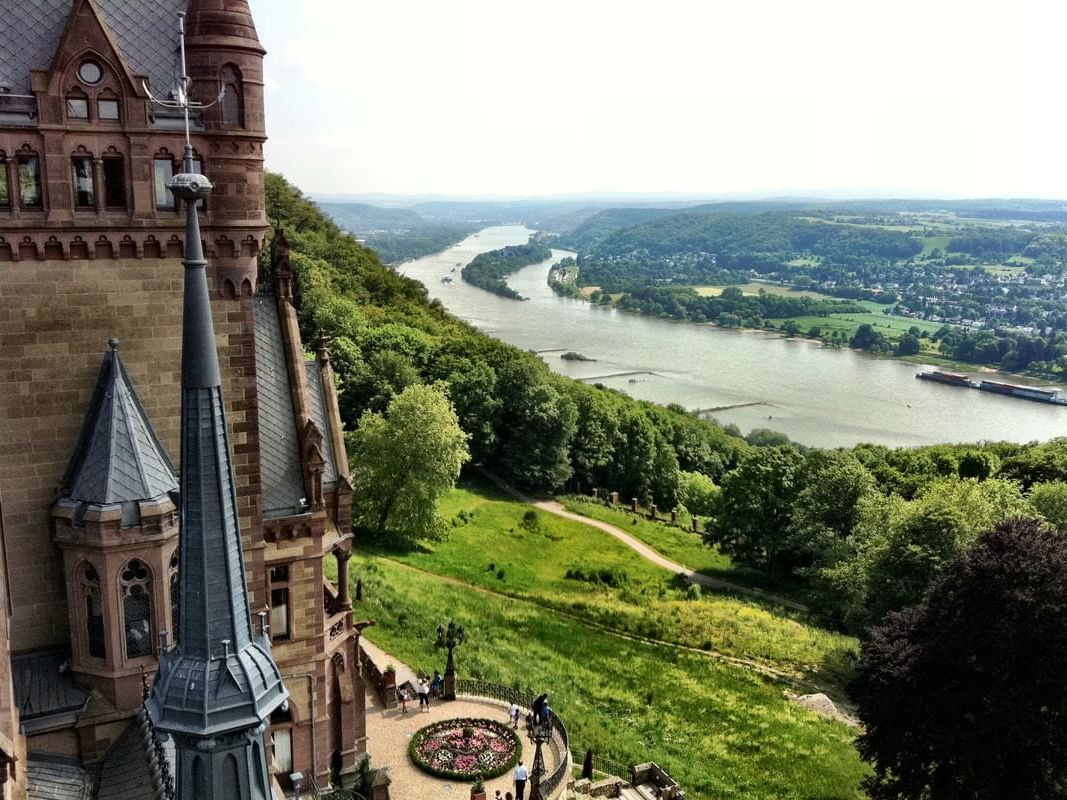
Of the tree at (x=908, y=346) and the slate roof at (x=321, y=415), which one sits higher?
the slate roof at (x=321, y=415)

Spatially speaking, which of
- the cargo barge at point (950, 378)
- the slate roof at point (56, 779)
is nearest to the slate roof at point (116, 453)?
the slate roof at point (56, 779)

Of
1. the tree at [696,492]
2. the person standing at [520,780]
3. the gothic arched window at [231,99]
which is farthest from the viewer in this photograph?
the tree at [696,492]

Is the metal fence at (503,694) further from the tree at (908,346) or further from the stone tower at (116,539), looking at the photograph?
the tree at (908,346)

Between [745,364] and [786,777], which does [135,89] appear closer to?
[786,777]

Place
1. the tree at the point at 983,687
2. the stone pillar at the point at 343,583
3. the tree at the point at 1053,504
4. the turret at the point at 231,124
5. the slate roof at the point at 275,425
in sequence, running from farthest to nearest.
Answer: the tree at the point at 1053,504
the tree at the point at 983,687
the stone pillar at the point at 343,583
the slate roof at the point at 275,425
the turret at the point at 231,124

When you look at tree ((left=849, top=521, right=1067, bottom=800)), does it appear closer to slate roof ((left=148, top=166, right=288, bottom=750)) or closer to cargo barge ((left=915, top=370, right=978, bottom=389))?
slate roof ((left=148, top=166, right=288, bottom=750))

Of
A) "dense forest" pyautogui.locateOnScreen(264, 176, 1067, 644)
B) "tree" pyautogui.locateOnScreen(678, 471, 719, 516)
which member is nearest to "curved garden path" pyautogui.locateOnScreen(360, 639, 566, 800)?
"dense forest" pyautogui.locateOnScreen(264, 176, 1067, 644)

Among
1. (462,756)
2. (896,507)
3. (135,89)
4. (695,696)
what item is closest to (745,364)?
(896,507)

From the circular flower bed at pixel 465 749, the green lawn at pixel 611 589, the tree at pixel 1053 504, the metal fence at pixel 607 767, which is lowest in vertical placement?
the green lawn at pixel 611 589
